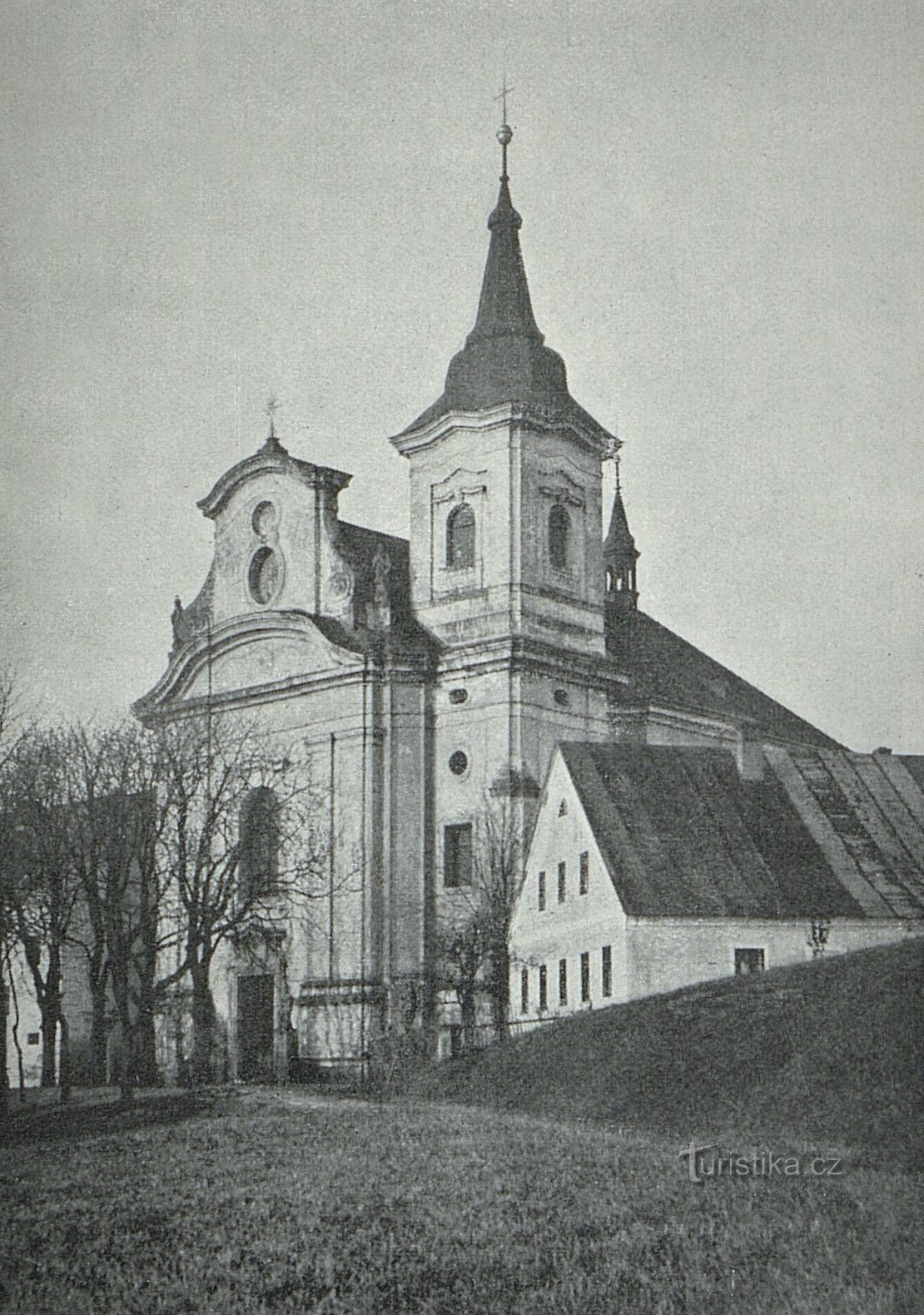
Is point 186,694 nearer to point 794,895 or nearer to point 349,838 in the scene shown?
point 349,838

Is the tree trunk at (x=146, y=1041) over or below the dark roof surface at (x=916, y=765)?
below

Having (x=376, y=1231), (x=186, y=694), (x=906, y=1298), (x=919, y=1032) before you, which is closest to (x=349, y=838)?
(x=186, y=694)

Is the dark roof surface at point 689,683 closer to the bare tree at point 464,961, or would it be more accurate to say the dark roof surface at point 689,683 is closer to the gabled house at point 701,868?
the bare tree at point 464,961

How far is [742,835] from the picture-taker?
105 ft

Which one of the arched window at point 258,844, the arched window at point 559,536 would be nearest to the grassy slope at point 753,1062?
the arched window at point 258,844

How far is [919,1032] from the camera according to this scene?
18.1 meters

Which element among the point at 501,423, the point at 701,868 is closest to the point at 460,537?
the point at 501,423

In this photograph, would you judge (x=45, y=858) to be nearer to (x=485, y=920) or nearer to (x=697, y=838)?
(x=485, y=920)

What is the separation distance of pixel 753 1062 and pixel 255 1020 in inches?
1040

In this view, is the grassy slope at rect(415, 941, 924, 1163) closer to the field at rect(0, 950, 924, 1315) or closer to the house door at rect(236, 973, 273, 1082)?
the field at rect(0, 950, 924, 1315)

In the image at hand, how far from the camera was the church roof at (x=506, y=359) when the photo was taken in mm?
44344

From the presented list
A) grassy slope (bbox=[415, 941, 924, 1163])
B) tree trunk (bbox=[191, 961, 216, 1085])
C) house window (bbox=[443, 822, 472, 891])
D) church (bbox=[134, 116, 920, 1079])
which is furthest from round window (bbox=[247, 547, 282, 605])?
grassy slope (bbox=[415, 941, 924, 1163])

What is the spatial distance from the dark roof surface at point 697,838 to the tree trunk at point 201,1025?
33.6 feet

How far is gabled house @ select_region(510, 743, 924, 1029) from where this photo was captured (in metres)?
29.8
